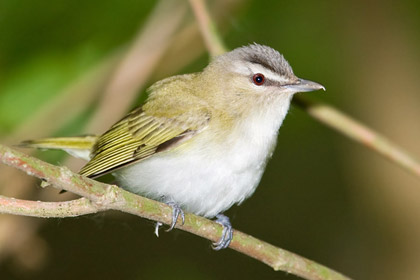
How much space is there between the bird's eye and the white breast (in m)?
0.16

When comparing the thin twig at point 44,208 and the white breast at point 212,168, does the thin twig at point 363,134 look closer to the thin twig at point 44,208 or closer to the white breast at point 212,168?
the white breast at point 212,168

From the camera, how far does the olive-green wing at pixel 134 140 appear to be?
319cm

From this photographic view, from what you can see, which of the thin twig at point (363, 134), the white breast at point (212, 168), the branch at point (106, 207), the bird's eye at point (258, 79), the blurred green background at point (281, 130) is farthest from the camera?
the blurred green background at point (281, 130)

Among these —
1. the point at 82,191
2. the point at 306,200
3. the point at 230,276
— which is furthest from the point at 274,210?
the point at 82,191

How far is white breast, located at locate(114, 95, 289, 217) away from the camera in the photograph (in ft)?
10.2

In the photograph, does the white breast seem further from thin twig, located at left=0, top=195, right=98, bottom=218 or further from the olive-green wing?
thin twig, located at left=0, top=195, right=98, bottom=218

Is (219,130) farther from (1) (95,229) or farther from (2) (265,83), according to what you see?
(1) (95,229)

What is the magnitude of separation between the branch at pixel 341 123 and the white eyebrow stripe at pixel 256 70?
143 mm

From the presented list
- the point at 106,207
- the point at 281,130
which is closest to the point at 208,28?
the point at 281,130

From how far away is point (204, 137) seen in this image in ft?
10.3

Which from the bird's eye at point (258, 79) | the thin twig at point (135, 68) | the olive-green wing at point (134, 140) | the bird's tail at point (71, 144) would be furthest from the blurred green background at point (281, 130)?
the bird's eye at point (258, 79)

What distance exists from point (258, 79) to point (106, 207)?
4.55 ft

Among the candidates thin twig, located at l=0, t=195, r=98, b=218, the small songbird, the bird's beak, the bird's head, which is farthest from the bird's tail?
thin twig, located at l=0, t=195, r=98, b=218

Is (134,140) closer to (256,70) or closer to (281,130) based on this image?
(256,70)
